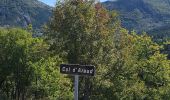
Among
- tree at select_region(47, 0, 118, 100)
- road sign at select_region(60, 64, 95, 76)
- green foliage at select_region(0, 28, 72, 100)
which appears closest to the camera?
road sign at select_region(60, 64, 95, 76)

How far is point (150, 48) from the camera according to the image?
168ft

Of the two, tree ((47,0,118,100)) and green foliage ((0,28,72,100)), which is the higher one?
tree ((47,0,118,100))

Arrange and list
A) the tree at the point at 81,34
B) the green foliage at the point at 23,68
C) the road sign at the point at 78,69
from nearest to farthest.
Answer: the road sign at the point at 78,69, the tree at the point at 81,34, the green foliage at the point at 23,68

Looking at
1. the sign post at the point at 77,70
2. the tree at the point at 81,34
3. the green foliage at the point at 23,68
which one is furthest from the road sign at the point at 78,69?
the green foliage at the point at 23,68

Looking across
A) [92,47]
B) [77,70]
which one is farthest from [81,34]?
[77,70]

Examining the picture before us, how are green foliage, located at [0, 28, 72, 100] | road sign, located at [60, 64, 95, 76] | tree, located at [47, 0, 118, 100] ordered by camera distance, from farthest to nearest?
green foliage, located at [0, 28, 72, 100]
tree, located at [47, 0, 118, 100]
road sign, located at [60, 64, 95, 76]

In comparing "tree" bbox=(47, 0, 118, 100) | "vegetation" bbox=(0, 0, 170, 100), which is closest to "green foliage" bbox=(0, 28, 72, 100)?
"vegetation" bbox=(0, 0, 170, 100)

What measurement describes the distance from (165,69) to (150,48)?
12.1 feet

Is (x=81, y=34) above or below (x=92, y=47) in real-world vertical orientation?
above

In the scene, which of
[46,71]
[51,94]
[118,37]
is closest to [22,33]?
[46,71]

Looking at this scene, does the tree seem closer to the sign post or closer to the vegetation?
the vegetation

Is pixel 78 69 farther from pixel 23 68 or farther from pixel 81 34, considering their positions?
pixel 23 68

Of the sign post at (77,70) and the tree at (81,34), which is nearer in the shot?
the sign post at (77,70)

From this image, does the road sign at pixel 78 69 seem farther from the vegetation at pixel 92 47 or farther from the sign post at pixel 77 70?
the vegetation at pixel 92 47
